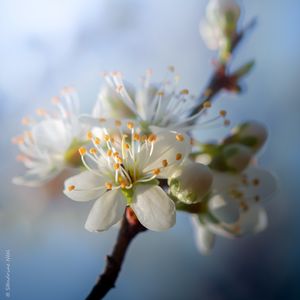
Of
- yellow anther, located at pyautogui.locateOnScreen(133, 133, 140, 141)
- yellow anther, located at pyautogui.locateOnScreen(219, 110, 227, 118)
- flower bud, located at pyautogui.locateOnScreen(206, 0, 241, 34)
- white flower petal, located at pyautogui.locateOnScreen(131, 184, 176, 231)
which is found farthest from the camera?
flower bud, located at pyautogui.locateOnScreen(206, 0, 241, 34)

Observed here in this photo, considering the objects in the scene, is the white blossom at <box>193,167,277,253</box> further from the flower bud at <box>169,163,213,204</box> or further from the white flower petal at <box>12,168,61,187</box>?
the white flower petal at <box>12,168,61,187</box>

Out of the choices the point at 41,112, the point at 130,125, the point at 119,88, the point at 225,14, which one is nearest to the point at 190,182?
the point at 130,125

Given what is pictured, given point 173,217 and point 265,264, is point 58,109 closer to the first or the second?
point 173,217

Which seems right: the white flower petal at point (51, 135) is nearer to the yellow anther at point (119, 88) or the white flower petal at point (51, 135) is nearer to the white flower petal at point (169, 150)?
the yellow anther at point (119, 88)

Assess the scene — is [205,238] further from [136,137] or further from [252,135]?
[136,137]

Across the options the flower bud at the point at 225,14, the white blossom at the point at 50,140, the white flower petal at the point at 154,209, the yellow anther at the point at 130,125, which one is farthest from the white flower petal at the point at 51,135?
the flower bud at the point at 225,14

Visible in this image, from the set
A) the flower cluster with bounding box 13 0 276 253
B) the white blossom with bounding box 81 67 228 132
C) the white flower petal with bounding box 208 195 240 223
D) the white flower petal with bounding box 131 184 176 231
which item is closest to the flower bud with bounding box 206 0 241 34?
the flower cluster with bounding box 13 0 276 253

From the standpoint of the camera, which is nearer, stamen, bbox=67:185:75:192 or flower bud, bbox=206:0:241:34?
stamen, bbox=67:185:75:192
